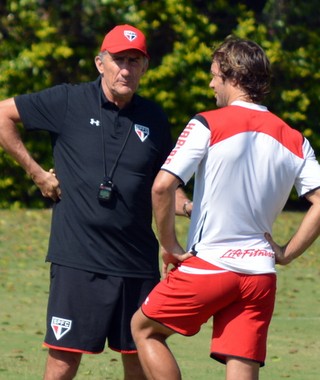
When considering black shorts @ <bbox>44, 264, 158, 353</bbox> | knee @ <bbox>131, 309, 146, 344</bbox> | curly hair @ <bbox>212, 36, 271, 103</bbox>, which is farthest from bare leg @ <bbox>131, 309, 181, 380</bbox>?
curly hair @ <bbox>212, 36, 271, 103</bbox>

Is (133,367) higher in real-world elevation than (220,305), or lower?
lower

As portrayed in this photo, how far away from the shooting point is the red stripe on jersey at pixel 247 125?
5426 mm

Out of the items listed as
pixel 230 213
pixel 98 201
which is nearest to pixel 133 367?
pixel 98 201

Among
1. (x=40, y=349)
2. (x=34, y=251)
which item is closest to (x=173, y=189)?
(x=40, y=349)

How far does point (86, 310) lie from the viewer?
6.21 m

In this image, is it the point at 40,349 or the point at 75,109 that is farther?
the point at 40,349

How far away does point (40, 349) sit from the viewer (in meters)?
9.30

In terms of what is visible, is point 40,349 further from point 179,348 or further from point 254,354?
point 254,354

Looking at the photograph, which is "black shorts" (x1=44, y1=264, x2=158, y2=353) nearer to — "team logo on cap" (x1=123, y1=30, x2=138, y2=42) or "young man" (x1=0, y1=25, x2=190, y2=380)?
"young man" (x1=0, y1=25, x2=190, y2=380)

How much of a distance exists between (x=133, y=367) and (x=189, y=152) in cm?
146

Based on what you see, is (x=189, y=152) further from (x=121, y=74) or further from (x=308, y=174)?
(x=121, y=74)

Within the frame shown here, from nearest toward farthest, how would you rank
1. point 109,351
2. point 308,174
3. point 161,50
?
1. point 308,174
2. point 109,351
3. point 161,50

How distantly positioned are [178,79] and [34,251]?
6.22m

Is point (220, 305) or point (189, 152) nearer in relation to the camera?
point (189, 152)
